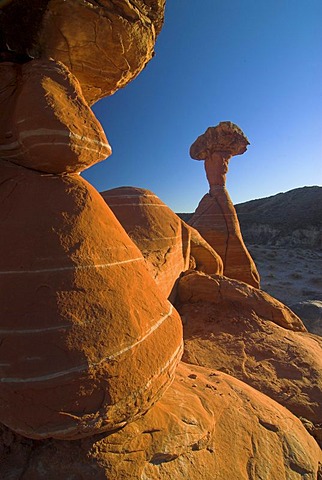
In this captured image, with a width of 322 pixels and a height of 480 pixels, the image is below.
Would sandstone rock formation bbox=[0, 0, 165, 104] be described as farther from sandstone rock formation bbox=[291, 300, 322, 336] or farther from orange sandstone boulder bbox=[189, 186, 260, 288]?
sandstone rock formation bbox=[291, 300, 322, 336]

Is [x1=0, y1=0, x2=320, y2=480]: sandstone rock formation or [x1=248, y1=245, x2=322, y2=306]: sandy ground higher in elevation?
[x1=0, y1=0, x2=320, y2=480]: sandstone rock formation

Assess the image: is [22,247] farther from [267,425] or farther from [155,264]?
[155,264]

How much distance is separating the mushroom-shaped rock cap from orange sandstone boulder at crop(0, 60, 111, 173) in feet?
30.6

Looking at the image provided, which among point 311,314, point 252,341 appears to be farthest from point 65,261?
point 311,314

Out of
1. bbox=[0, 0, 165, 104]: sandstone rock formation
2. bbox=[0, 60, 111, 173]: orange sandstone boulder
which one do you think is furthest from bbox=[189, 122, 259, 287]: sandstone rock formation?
bbox=[0, 60, 111, 173]: orange sandstone boulder

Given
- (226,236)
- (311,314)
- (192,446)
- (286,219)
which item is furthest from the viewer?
(286,219)

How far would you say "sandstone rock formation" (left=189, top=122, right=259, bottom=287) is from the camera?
9562mm

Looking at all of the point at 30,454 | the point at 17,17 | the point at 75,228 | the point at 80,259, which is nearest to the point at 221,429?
the point at 30,454

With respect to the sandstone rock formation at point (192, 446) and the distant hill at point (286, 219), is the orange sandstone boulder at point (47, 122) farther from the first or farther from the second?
the distant hill at point (286, 219)

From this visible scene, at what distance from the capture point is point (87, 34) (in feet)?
7.82

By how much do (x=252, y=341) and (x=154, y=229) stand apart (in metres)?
2.17

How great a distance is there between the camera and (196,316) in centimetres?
466

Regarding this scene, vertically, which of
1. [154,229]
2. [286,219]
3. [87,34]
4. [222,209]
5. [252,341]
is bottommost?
[252,341]

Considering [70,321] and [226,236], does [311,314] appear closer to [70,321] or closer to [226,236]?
[226,236]
